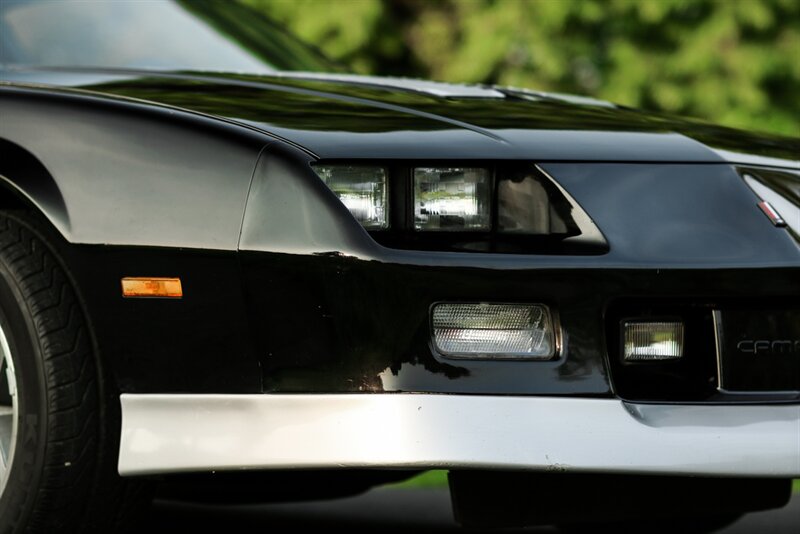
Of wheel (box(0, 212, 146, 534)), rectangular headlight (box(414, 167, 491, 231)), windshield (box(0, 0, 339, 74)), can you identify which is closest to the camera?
rectangular headlight (box(414, 167, 491, 231))

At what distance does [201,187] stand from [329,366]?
424mm

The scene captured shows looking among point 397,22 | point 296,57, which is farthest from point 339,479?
point 397,22

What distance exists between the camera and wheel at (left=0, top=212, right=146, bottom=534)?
2.98 meters

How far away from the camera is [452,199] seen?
2848 mm

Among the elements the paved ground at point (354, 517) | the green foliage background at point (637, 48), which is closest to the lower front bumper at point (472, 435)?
the paved ground at point (354, 517)

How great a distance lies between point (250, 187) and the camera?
282 centimetres

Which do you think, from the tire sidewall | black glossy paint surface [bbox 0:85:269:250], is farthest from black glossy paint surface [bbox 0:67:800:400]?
the tire sidewall

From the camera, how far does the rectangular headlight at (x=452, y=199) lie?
2.84 meters

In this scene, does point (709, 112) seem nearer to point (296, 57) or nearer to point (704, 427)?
point (296, 57)

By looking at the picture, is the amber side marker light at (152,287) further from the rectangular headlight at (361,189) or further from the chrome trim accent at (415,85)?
the chrome trim accent at (415,85)

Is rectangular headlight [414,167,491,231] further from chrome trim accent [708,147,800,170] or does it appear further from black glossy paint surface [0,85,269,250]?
chrome trim accent [708,147,800,170]

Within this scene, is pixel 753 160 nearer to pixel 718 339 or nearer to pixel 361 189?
pixel 718 339

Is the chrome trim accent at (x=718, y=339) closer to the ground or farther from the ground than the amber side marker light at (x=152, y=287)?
closer to the ground

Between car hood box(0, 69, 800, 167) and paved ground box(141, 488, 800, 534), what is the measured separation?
49.0 inches
